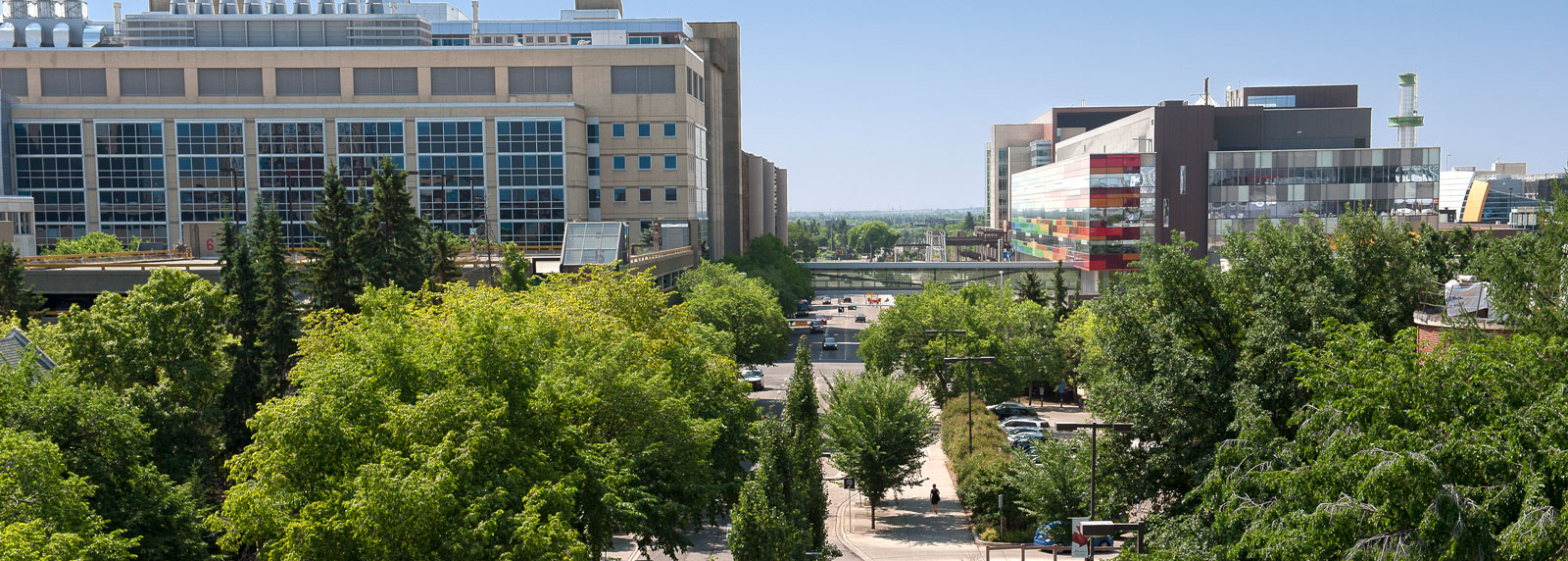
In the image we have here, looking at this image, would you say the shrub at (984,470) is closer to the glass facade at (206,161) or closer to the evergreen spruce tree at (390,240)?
the evergreen spruce tree at (390,240)

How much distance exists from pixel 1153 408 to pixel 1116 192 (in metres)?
95.0

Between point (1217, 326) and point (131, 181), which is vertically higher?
point (131, 181)

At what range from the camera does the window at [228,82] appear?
327ft

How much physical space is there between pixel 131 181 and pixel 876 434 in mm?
74695

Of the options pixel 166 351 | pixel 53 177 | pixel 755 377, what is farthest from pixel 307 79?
pixel 166 351

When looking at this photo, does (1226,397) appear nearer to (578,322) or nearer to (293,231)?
(578,322)

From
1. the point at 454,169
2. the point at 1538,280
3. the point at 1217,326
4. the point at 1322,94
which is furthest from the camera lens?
the point at 1322,94

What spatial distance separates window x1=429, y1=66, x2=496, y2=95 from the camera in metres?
99.5

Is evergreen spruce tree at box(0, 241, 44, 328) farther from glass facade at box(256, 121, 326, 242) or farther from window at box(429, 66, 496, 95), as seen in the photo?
window at box(429, 66, 496, 95)

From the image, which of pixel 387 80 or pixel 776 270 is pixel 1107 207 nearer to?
pixel 776 270

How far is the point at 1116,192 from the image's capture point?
121m

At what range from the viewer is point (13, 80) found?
325ft

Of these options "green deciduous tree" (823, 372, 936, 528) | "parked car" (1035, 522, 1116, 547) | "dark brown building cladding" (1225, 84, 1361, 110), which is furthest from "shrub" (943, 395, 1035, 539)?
"dark brown building cladding" (1225, 84, 1361, 110)

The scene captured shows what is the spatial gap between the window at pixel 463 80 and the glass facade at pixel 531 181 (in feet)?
22.6
